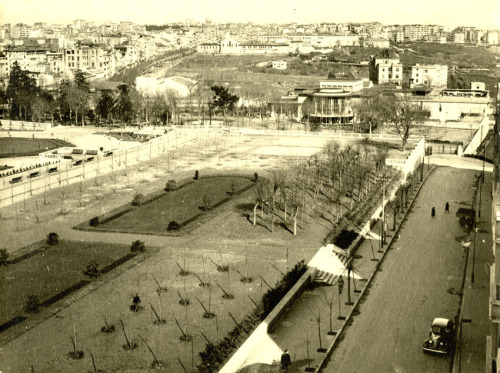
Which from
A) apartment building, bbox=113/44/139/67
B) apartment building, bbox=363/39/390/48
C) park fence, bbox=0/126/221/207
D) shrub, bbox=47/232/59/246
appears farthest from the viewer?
apartment building, bbox=363/39/390/48

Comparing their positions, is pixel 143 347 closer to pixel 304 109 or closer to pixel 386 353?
pixel 386 353

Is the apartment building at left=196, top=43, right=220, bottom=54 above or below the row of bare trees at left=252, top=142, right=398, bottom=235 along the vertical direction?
above

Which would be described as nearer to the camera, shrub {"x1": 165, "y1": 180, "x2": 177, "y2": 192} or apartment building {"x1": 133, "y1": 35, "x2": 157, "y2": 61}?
shrub {"x1": 165, "y1": 180, "x2": 177, "y2": 192}

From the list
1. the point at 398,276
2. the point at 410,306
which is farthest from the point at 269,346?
the point at 398,276

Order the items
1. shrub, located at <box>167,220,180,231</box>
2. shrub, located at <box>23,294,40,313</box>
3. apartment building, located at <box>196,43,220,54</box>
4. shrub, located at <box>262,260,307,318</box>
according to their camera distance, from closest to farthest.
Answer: shrub, located at <box>262,260,307,318</box> → shrub, located at <box>23,294,40,313</box> → shrub, located at <box>167,220,180,231</box> → apartment building, located at <box>196,43,220,54</box>

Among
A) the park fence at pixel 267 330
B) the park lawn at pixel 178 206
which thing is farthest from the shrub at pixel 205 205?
the park fence at pixel 267 330

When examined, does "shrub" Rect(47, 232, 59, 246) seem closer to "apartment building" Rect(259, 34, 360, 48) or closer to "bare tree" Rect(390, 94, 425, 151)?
"bare tree" Rect(390, 94, 425, 151)

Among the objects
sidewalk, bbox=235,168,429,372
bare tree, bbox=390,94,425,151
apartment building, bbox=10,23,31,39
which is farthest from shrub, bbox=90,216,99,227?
apartment building, bbox=10,23,31,39
